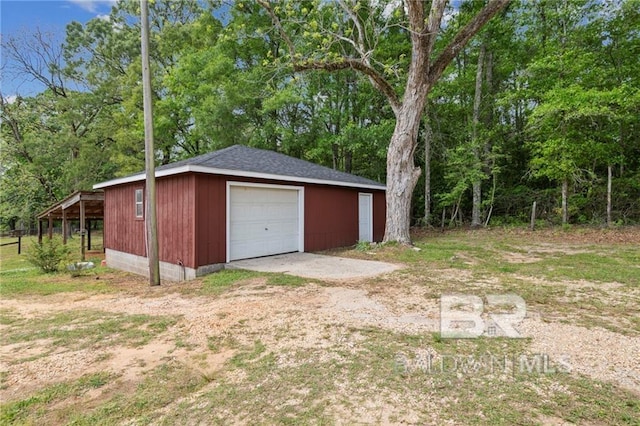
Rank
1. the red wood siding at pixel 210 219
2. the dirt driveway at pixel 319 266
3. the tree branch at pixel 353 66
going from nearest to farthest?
1. the dirt driveway at pixel 319 266
2. the red wood siding at pixel 210 219
3. the tree branch at pixel 353 66

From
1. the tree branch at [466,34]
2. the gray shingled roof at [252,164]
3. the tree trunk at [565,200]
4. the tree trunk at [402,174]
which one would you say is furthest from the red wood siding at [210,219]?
the tree trunk at [565,200]

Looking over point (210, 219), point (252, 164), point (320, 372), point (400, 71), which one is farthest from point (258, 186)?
point (320, 372)

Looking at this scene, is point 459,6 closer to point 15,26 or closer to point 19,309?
point 19,309

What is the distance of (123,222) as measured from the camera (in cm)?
897

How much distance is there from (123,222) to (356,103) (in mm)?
11338

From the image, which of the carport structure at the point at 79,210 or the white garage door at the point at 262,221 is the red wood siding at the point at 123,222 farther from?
the white garage door at the point at 262,221

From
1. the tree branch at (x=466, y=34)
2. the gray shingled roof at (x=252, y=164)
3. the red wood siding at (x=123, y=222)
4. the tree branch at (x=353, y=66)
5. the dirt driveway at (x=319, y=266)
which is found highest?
the tree branch at (x=466, y=34)

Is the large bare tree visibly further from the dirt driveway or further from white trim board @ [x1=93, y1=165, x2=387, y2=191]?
the dirt driveway

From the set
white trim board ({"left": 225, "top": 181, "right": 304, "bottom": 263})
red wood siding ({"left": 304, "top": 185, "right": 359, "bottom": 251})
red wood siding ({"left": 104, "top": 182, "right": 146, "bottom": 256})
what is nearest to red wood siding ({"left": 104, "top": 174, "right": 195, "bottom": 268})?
red wood siding ({"left": 104, "top": 182, "right": 146, "bottom": 256})

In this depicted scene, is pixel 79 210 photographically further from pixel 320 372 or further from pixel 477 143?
pixel 477 143

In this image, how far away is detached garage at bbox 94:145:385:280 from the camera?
6.58 meters

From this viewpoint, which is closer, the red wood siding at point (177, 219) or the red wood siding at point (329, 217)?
the red wood siding at point (177, 219)

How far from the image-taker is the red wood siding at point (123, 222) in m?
8.34

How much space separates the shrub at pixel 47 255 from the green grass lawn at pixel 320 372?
3.84 metres
